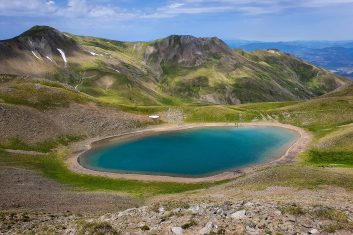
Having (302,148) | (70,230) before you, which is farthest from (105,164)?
(70,230)

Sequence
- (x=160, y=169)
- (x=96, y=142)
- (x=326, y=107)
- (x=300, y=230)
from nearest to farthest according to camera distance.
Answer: (x=300, y=230) < (x=160, y=169) < (x=96, y=142) < (x=326, y=107)

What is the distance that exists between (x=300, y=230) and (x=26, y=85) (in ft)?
423

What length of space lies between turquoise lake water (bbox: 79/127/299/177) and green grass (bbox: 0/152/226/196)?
791cm

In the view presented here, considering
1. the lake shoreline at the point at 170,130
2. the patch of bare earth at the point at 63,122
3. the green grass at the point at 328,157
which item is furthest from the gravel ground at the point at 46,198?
the green grass at the point at 328,157

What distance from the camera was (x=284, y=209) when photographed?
33000 millimetres

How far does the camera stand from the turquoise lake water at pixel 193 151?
92.5 meters

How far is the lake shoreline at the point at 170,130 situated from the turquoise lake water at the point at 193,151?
2403 mm

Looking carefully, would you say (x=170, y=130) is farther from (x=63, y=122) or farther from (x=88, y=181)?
(x=88, y=181)

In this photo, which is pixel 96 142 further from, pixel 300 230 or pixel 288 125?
pixel 300 230

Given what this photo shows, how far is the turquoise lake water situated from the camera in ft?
303

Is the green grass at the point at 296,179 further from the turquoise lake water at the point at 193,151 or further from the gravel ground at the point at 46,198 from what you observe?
the gravel ground at the point at 46,198

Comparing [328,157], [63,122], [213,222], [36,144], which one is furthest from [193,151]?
[213,222]

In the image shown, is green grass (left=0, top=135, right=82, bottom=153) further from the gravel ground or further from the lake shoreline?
the gravel ground

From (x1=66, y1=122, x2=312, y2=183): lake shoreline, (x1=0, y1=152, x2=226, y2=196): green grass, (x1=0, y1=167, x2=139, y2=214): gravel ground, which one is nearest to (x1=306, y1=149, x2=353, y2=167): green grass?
(x1=66, y1=122, x2=312, y2=183): lake shoreline
